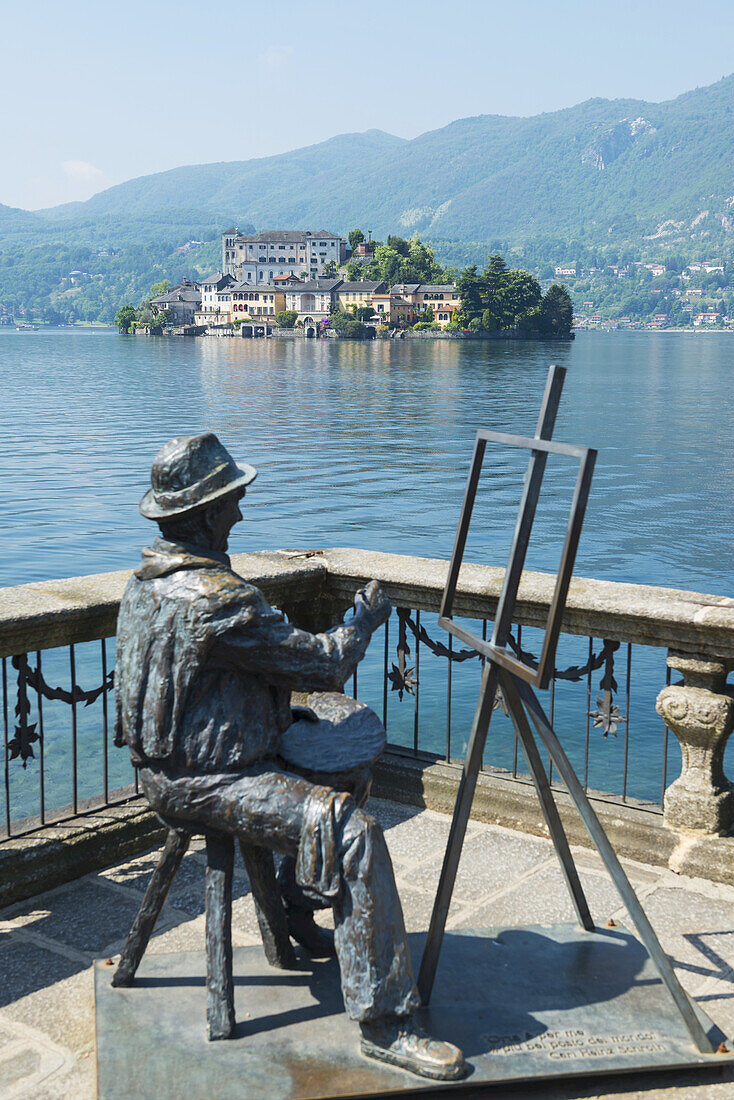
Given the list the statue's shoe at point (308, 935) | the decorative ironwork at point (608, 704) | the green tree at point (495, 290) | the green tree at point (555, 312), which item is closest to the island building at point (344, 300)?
the green tree at point (495, 290)

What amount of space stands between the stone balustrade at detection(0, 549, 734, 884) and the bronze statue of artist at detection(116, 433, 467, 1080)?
1451 mm

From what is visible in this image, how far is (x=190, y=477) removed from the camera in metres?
3.54

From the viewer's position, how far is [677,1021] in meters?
3.89

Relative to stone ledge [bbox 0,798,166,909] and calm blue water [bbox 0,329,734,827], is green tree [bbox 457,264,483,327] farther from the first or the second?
stone ledge [bbox 0,798,166,909]

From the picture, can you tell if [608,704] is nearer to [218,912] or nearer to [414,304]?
[218,912]

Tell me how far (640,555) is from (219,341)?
16075 cm

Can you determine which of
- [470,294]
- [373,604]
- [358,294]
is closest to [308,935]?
[373,604]

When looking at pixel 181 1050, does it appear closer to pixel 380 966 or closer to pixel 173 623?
pixel 380 966

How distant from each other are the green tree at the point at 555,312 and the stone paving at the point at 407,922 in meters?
166

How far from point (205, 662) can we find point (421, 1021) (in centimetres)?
147

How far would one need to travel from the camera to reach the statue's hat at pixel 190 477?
3.52 m

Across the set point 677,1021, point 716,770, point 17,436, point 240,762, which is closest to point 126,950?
point 240,762

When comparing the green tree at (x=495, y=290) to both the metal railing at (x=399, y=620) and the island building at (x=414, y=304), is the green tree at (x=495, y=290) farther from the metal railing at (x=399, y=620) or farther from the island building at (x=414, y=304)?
the metal railing at (x=399, y=620)

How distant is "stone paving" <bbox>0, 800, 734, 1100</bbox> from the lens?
3725 mm
